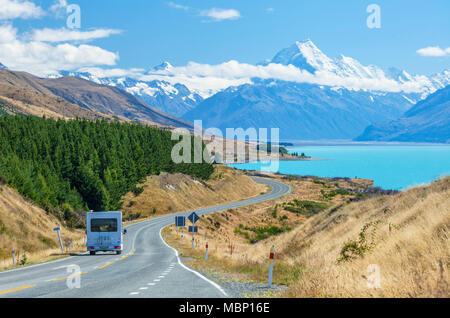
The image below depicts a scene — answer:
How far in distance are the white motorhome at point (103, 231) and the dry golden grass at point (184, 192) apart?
4984 cm

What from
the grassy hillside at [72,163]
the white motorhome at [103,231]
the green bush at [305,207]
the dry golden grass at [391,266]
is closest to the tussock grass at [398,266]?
the dry golden grass at [391,266]

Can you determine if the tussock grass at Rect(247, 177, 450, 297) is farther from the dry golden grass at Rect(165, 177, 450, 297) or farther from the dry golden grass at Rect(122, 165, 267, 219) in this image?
the dry golden grass at Rect(122, 165, 267, 219)

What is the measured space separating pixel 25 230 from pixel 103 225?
1236 centimetres

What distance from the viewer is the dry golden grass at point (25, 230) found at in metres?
38.8

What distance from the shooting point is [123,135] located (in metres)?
99.2

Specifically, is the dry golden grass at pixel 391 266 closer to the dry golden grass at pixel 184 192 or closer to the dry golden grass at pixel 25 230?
the dry golden grass at pixel 25 230

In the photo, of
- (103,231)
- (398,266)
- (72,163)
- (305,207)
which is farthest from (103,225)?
(305,207)

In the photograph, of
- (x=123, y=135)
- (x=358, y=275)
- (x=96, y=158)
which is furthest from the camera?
(x=123, y=135)

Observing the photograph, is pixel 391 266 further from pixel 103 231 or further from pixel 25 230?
pixel 25 230

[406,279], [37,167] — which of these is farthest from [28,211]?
[406,279]

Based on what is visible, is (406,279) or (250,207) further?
(250,207)

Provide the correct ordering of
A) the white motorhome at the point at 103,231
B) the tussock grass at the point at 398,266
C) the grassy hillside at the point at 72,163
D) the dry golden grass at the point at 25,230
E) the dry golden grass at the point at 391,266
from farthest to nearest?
the grassy hillside at the point at 72,163 < the dry golden grass at the point at 25,230 < the white motorhome at the point at 103,231 < the dry golden grass at the point at 391,266 < the tussock grass at the point at 398,266
